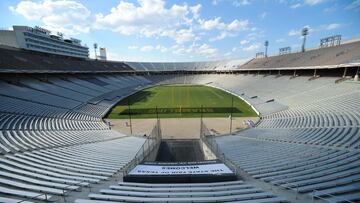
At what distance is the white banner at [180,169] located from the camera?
8.11m

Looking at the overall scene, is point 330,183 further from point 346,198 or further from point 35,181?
point 35,181

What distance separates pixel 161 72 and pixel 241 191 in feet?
282

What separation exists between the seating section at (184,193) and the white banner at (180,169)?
30.8 inches

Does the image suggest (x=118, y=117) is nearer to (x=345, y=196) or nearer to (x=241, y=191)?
(x=241, y=191)

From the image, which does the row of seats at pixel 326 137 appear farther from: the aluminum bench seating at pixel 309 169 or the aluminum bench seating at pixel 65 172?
the aluminum bench seating at pixel 65 172

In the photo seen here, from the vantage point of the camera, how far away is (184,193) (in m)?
6.36

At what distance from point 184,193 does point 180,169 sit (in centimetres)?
224

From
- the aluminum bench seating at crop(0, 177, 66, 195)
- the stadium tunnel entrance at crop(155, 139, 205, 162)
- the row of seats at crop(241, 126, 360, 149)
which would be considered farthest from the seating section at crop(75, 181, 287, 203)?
the stadium tunnel entrance at crop(155, 139, 205, 162)

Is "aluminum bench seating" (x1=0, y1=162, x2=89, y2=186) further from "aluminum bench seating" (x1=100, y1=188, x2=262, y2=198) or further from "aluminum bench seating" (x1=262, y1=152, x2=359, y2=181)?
"aluminum bench seating" (x1=262, y1=152, x2=359, y2=181)

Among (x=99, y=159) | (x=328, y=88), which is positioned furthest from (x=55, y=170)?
(x=328, y=88)

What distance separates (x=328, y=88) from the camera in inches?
1088

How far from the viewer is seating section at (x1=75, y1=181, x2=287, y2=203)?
594 centimetres

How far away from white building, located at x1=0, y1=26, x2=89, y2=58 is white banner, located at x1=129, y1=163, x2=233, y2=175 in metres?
78.4

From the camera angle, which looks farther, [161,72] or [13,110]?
[161,72]
